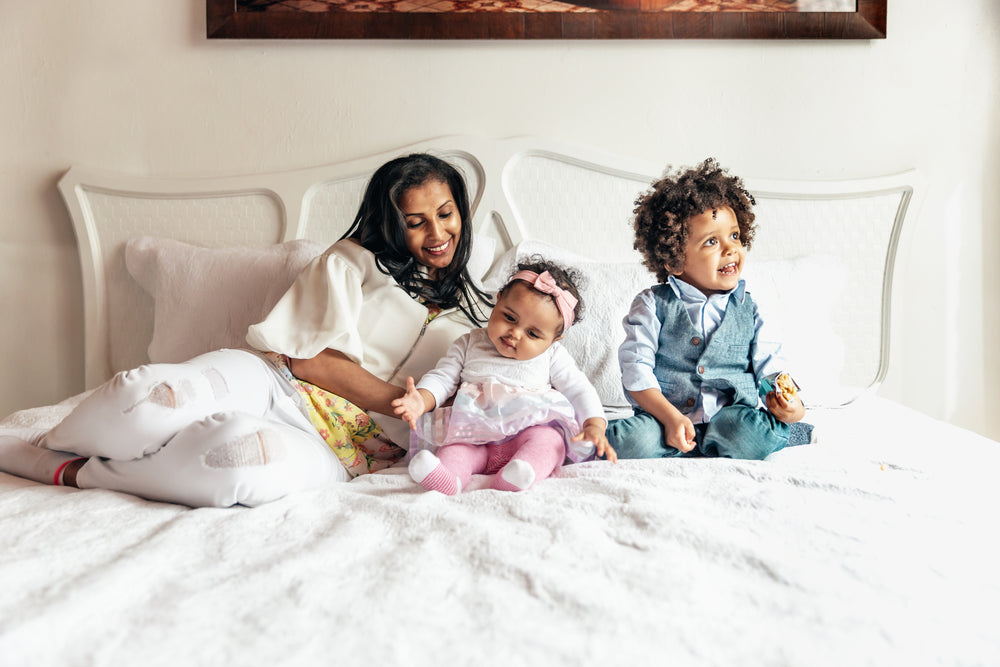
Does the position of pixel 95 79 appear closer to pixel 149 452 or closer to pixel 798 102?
pixel 149 452

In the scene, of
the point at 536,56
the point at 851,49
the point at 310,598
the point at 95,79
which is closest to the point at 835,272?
the point at 851,49

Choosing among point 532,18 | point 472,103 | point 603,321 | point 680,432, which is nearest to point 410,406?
point 680,432

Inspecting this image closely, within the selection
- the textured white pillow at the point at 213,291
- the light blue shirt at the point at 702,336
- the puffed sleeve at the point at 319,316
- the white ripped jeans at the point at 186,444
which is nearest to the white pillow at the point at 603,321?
the light blue shirt at the point at 702,336

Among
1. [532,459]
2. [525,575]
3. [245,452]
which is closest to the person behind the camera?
[525,575]

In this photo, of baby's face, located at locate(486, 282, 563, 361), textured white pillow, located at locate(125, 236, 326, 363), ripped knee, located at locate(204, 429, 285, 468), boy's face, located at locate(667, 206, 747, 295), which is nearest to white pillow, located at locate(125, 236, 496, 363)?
textured white pillow, located at locate(125, 236, 326, 363)

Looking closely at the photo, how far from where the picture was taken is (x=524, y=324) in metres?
1.25

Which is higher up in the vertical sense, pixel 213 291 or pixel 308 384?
pixel 213 291

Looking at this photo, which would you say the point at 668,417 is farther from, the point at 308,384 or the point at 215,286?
the point at 215,286

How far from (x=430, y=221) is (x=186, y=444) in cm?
64

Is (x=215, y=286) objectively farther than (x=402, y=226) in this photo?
Yes

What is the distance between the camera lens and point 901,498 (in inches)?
36.5

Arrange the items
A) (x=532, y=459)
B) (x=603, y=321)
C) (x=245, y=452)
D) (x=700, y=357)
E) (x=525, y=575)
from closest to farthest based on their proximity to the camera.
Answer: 1. (x=525, y=575)
2. (x=245, y=452)
3. (x=532, y=459)
4. (x=700, y=357)
5. (x=603, y=321)

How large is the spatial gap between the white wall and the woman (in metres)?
0.60

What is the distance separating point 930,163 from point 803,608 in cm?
176
